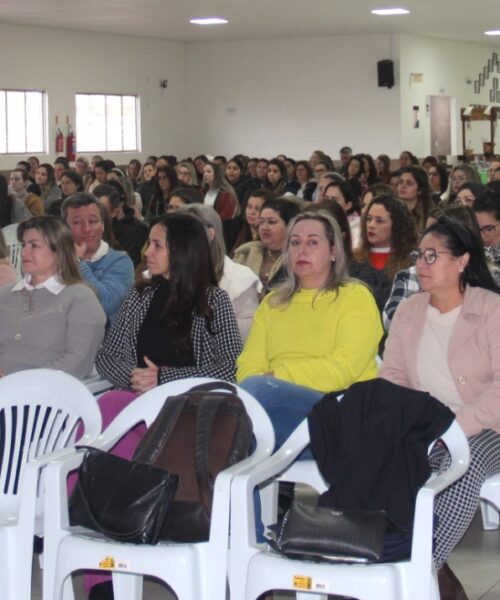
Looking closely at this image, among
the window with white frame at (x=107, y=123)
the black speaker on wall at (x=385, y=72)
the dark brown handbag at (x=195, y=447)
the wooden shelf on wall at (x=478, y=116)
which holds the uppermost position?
the black speaker on wall at (x=385, y=72)

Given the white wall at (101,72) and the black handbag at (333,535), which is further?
the white wall at (101,72)

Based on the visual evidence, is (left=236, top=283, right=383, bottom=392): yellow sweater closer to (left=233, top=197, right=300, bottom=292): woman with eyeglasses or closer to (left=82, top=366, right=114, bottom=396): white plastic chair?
(left=82, top=366, right=114, bottom=396): white plastic chair

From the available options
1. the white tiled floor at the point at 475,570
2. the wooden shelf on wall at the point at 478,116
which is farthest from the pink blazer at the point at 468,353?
the wooden shelf on wall at the point at 478,116

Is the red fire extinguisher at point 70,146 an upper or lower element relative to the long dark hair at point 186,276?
upper

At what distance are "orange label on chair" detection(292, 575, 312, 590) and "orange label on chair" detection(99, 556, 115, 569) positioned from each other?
0.50 meters

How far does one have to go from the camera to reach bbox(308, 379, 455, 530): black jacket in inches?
119

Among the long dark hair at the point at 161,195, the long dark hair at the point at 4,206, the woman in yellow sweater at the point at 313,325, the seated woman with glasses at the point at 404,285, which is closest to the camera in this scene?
the woman in yellow sweater at the point at 313,325

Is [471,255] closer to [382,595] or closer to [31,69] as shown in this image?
[382,595]

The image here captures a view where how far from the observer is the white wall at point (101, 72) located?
16734 millimetres

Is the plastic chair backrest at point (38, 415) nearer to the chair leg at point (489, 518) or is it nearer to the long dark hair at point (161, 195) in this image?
the chair leg at point (489, 518)

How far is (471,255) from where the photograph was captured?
3801mm

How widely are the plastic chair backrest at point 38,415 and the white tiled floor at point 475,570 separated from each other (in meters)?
0.49

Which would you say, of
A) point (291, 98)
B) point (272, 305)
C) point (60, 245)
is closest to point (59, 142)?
point (291, 98)

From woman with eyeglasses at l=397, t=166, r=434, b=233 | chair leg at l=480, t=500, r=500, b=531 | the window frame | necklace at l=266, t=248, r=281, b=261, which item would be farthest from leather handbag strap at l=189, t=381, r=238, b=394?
the window frame
